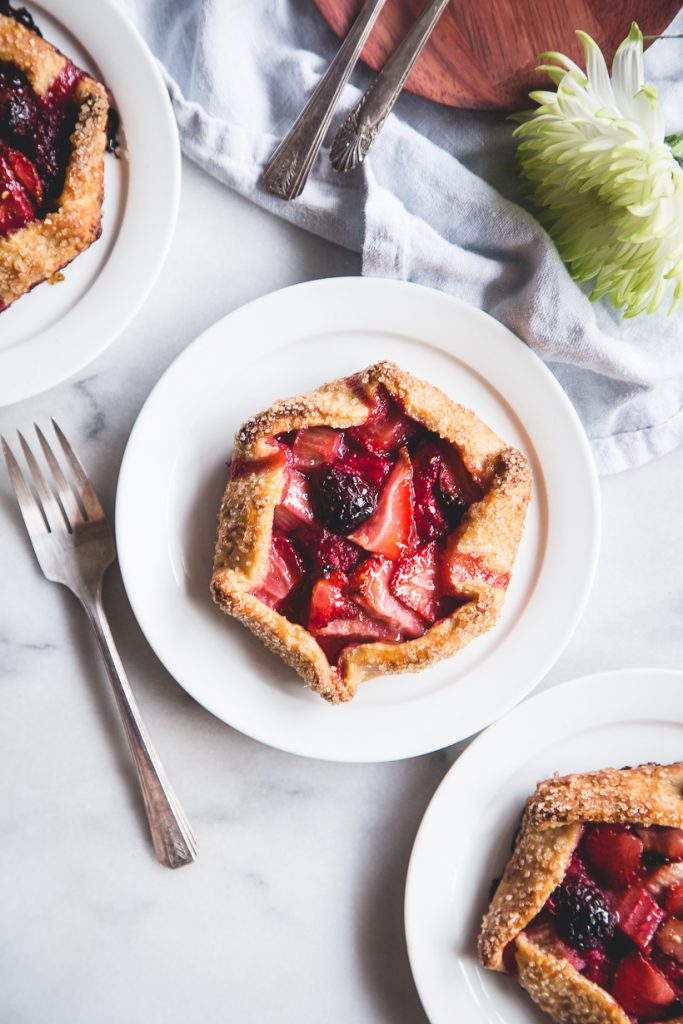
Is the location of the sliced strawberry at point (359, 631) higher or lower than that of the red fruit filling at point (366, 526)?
lower

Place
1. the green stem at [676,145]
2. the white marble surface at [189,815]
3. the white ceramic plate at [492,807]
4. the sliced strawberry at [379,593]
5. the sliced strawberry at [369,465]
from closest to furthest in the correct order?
the sliced strawberry at [379,593], the sliced strawberry at [369,465], the green stem at [676,145], the white ceramic plate at [492,807], the white marble surface at [189,815]

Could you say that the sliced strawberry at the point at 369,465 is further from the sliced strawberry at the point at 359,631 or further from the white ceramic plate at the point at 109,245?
the white ceramic plate at the point at 109,245

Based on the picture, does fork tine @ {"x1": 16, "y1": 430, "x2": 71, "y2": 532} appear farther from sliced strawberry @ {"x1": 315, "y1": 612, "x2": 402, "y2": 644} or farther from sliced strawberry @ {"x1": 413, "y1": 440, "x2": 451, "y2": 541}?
sliced strawberry @ {"x1": 413, "y1": 440, "x2": 451, "y2": 541}

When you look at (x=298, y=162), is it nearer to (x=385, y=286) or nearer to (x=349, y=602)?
(x=385, y=286)

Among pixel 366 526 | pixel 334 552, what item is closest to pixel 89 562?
pixel 334 552

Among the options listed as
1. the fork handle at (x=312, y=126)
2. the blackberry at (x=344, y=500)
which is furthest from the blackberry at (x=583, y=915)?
the fork handle at (x=312, y=126)

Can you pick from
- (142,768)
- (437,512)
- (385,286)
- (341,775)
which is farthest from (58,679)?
(385,286)

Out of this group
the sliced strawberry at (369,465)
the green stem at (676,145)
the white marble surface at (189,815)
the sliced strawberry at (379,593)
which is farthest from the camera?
the white marble surface at (189,815)
